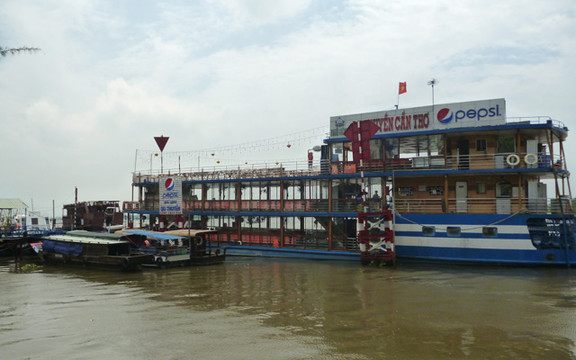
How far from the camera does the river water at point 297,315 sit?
11930 mm


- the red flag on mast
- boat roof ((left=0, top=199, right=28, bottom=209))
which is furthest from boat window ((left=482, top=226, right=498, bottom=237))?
boat roof ((left=0, top=199, right=28, bottom=209))

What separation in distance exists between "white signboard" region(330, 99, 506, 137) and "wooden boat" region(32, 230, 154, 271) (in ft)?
58.0

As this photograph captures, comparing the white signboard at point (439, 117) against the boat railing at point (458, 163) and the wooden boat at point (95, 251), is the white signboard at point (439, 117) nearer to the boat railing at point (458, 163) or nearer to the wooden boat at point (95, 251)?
the boat railing at point (458, 163)

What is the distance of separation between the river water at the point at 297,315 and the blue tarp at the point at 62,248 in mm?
3619

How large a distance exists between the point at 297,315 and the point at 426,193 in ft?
55.1

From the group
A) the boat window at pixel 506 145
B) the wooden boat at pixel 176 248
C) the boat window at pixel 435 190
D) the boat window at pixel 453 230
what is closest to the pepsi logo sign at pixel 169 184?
the wooden boat at pixel 176 248

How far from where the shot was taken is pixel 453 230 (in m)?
26.6

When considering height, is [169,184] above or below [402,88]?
below

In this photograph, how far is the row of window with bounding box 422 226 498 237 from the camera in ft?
84.1

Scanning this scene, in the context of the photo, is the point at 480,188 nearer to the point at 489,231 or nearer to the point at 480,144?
the point at 480,144

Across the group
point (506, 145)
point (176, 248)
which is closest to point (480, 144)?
point (506, 145)

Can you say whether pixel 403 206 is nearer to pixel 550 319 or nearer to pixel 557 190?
pixel 557 190

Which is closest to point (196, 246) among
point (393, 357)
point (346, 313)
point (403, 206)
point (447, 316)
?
point (403, 206)

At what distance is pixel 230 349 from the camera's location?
39.0ft
